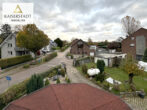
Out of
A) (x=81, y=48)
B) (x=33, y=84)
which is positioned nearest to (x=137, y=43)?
(x=81, y=48)

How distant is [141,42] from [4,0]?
103 ft

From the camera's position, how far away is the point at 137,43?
23.9 metres

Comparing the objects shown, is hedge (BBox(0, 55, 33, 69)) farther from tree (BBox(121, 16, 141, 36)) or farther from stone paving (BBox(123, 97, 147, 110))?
tree (BBox(121, 16, 141, 36))

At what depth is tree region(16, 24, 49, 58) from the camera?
16688 mm

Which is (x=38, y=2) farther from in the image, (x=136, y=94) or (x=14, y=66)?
(x=136, y=94)

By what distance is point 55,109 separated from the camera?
239 cm

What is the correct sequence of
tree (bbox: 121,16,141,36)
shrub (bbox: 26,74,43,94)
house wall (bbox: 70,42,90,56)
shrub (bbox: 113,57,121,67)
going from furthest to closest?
house wall (bbox: 70,42,90,56)
tree (bbox: 121,16,141,36)
shrub (bbox: 113,57,121,67)
shrub (bbox: 26,74,43,94)

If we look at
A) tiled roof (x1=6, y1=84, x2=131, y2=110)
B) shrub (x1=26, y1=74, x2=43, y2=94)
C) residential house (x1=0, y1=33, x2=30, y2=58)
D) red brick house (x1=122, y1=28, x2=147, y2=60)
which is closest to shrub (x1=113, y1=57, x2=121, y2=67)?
red brick house (x1=122, y1=28, x2=147, y2=60)

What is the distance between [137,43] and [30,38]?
92.6 ft

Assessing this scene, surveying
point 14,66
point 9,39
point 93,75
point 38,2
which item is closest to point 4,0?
point 38,2

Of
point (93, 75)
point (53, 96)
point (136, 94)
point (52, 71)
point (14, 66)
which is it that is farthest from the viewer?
point (14, 66)

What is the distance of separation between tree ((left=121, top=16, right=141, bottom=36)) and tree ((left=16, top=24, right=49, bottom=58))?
29.2 m

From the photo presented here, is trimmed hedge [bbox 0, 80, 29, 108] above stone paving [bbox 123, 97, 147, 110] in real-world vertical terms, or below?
above

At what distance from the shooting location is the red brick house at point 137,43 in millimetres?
22344
